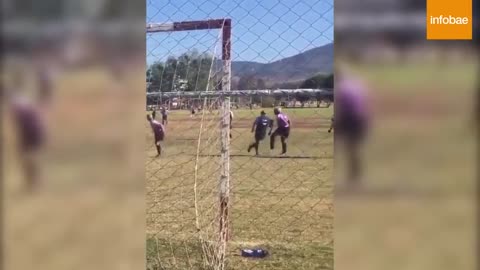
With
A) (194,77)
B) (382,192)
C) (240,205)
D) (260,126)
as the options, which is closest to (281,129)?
(260,126)

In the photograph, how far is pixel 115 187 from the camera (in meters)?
1.14

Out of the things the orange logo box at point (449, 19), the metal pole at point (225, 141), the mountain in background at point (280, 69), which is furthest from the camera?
the metal pole at point (225, 141)

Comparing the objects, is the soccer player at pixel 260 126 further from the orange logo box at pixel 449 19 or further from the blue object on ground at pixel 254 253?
the orange logo box at pixel 449 19

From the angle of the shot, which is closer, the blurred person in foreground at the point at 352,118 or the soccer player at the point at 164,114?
the blurred person in foreground at the point at 352,118

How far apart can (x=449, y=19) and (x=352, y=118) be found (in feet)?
0.84

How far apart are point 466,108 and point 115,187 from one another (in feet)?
2.51

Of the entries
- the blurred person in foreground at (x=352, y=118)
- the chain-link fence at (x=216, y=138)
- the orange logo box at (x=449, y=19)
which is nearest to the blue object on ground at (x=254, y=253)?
the chain-link fence at (x=216, y=138)

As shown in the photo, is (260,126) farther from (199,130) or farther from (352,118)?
(352,118)

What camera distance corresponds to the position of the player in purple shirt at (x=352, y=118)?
0.96 meters

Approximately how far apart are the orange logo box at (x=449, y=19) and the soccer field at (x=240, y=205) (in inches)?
22.1

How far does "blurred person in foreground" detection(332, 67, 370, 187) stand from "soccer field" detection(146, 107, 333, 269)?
1.58 feet

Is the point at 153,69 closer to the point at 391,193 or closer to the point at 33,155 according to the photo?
the point at 33,155

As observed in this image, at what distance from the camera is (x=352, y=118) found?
986mm

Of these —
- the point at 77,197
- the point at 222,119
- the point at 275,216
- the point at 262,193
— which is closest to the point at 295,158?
the point at 262,193
